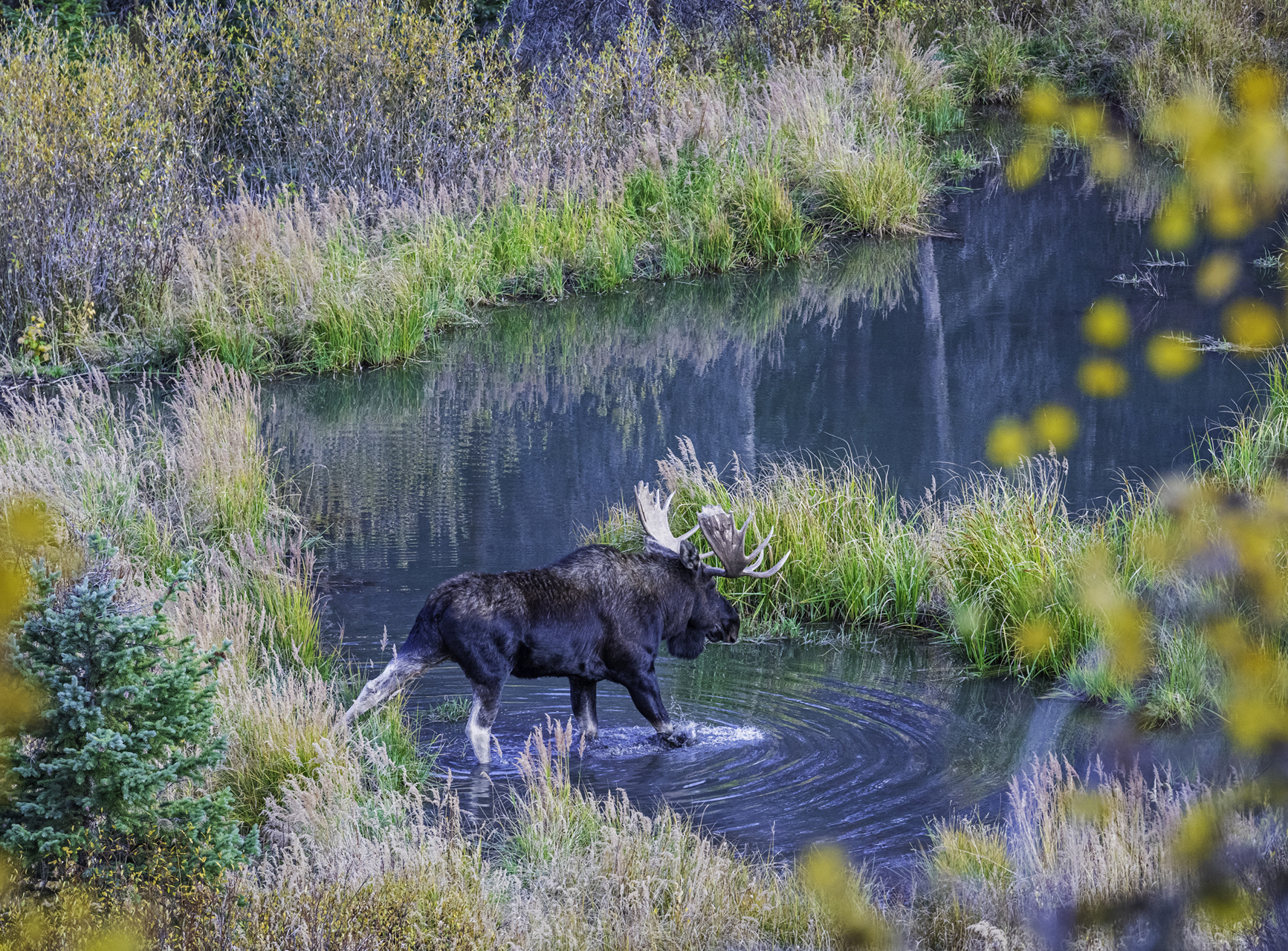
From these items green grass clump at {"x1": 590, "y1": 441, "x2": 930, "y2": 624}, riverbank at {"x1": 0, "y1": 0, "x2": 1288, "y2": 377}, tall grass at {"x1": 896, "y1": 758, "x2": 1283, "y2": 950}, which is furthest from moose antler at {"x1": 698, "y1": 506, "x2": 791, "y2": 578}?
riverbank at {"x1": 0, "y1": 0, "x2": 1288, "y2": 377}

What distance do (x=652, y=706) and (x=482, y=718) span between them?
0.87 meters

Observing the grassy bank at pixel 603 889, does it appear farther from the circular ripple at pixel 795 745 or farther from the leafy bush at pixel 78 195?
the leafy bush at pixel 78 195

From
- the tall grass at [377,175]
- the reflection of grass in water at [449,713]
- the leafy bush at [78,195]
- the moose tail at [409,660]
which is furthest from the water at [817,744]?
the leafy bush at [78,195]

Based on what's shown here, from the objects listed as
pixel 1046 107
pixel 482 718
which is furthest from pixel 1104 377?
pixel 482 718

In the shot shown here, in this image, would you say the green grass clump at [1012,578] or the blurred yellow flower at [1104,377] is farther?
the green grass clump at [1012,578]

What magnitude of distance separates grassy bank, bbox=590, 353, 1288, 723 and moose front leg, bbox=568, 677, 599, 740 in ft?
6.93

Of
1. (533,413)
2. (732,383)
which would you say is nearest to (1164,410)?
(732,383)

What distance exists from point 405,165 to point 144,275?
4626 mm

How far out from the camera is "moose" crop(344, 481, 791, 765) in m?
6.83

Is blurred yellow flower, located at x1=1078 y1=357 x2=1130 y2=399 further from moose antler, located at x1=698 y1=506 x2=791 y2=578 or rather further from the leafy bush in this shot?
the leafy bush

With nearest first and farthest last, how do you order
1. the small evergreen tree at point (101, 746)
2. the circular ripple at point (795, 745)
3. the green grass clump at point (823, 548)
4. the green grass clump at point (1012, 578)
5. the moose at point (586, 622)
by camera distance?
the small evergreen tree at point (101, 746), the circular ripple at point (795, 745), the moose at point (586, 622), the green grass clump at point (1012, 578), the green grass clump at point (823, 548)

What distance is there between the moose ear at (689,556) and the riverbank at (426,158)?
880cm

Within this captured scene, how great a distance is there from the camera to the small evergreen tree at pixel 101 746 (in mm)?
4363

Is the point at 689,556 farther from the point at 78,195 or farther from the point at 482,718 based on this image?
the point at 78,195
